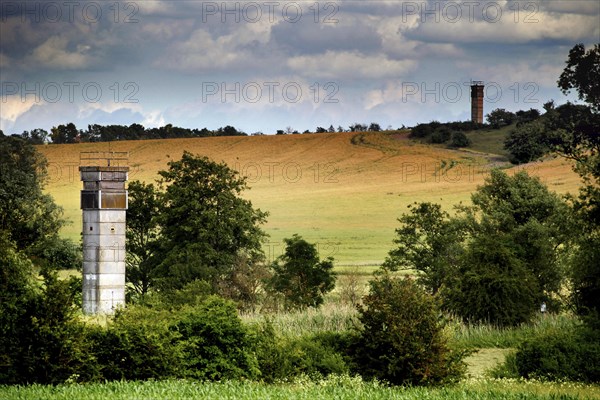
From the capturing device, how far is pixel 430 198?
97500mm

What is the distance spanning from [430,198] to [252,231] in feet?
150

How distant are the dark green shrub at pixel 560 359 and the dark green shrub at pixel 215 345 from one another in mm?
8867

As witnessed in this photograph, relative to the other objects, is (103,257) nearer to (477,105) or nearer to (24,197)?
(24,197)

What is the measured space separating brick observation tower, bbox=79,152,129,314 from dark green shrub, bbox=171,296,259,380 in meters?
21.3

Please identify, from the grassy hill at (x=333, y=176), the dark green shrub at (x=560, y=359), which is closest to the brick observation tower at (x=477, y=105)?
the grassy hill at (x=333, y=176)

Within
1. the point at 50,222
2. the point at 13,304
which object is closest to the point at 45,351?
the point at 13,304

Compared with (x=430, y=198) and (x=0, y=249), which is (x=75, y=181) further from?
(x=0, y=249)

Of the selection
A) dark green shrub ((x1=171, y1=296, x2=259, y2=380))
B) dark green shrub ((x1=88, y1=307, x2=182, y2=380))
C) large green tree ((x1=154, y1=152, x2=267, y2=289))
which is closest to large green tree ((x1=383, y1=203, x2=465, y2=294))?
large green tree ((x1=154, y1=152, x2=267, y2=289))

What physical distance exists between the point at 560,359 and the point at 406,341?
21.5 ft

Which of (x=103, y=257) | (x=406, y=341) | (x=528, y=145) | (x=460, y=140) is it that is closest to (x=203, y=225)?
(x=103, y=257)

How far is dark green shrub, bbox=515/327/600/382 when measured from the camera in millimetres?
29609

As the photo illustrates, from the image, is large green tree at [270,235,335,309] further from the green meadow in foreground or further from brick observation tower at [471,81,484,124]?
brick observation tower at [471,81,484,124]

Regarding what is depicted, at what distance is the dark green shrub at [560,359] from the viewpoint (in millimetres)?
29609

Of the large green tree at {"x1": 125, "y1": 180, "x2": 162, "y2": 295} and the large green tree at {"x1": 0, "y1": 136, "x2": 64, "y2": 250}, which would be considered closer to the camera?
the large green tree at {"x1": 125, "y1": 180, "x2": 162, "y2": 295}
